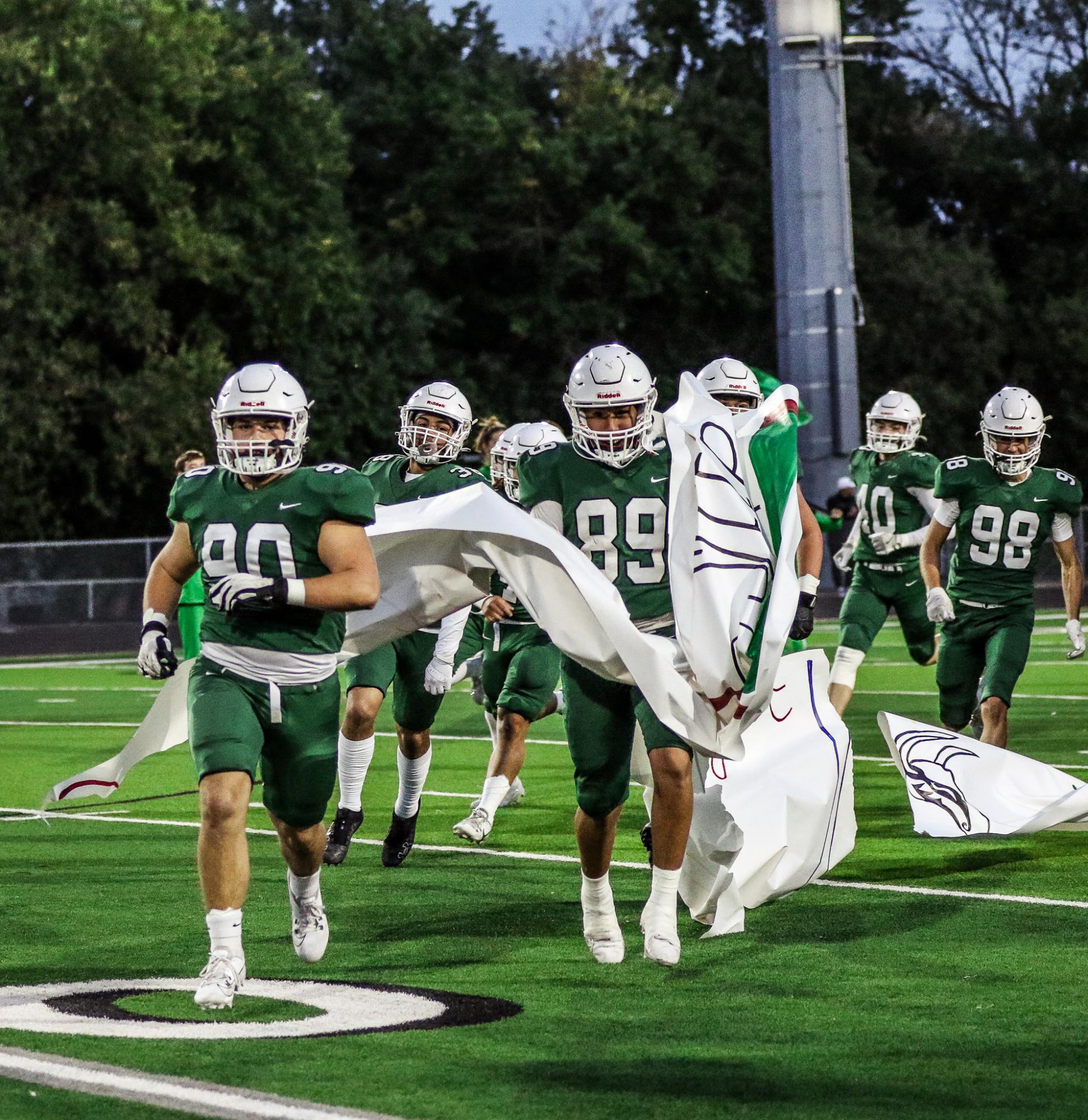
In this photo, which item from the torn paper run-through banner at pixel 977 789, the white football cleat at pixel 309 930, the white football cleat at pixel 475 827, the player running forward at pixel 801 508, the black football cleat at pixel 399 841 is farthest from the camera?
the white football cleat at pixel 475 827

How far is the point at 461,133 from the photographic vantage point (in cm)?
3984

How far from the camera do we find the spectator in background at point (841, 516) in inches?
953

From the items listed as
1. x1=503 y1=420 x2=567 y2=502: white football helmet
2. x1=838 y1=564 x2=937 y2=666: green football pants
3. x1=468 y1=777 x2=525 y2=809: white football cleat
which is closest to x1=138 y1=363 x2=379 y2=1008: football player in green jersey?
x1=503 y1=420 x2=567 y2=502: white football helmet

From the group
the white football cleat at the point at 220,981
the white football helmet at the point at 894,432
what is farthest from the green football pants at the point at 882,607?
the white football cleat at the point at 220,981

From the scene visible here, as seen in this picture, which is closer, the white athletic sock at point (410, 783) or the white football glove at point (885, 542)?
the white athletic sock at point (410, 783)

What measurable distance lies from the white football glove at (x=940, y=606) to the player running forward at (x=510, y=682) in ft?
5.94

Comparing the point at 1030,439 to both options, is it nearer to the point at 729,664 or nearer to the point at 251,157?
the point at 729,664

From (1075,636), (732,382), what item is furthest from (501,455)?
(1075,636)

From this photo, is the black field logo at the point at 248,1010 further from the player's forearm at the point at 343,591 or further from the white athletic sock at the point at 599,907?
the player's forearm at the point at 343,591

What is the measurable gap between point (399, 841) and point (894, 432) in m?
4.75

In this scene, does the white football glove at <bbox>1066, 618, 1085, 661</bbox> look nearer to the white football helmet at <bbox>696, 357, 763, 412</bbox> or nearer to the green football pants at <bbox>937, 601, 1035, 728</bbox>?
the green football pants at <bbox>937, 601, 1035, 728</bbox>

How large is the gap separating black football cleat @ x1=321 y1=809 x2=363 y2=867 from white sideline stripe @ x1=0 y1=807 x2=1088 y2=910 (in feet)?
1.14

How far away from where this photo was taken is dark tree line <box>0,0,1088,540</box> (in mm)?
32969

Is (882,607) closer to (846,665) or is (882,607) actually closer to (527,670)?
(846,665)
